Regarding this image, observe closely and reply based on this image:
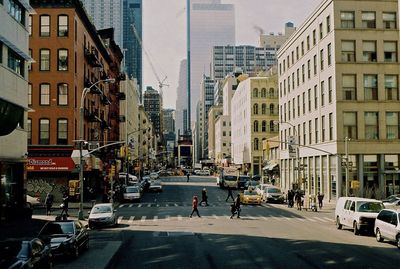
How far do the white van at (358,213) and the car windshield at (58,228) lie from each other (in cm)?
1614

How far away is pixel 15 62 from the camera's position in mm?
38031

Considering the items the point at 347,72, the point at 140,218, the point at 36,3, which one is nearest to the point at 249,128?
the point at 347,72

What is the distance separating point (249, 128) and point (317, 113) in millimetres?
58767

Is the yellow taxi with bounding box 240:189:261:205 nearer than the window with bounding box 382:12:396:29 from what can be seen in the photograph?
Yes

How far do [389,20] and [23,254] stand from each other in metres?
54.0

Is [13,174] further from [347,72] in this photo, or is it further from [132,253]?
[347,72]

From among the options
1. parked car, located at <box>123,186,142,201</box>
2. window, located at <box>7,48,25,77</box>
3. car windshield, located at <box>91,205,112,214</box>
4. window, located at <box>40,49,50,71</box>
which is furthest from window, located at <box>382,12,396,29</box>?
window, located at <box>7,48,25,77</box>

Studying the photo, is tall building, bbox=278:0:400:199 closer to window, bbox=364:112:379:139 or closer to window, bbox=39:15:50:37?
window, bbox=364:112:379:139

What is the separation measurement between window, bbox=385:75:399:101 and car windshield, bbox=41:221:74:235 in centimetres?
4483

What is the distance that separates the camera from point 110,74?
88.5 meters

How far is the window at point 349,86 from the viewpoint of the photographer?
5828 centimetres

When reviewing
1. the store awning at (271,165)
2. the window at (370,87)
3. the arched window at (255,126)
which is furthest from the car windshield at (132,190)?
the arched window at (255,126)

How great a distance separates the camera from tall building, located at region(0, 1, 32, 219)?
114 feet

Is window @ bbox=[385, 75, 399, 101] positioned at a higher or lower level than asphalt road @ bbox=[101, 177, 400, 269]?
higher
